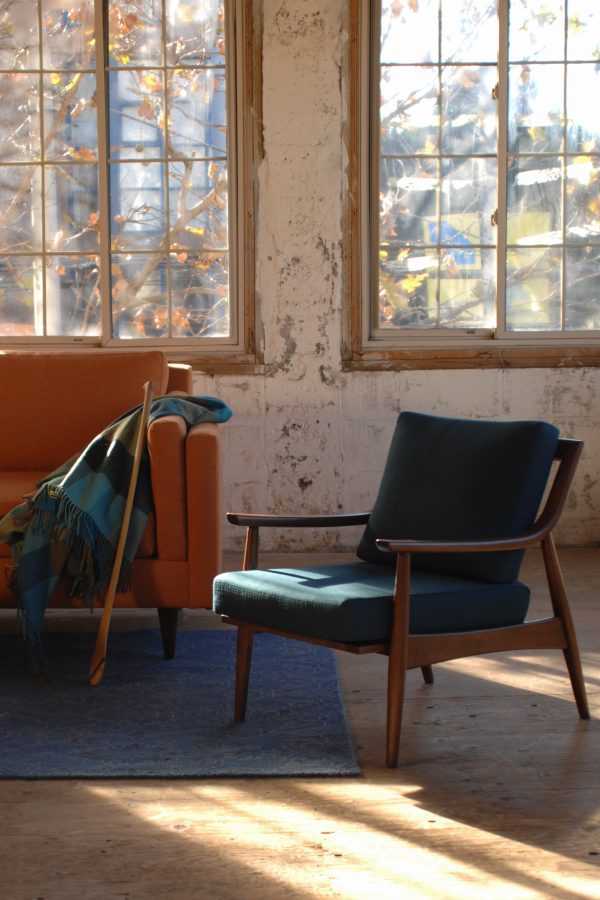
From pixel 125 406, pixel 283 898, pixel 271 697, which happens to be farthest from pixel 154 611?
pixel 283 898

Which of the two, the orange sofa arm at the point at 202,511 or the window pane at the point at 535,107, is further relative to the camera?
the window pane at the point at 535,107

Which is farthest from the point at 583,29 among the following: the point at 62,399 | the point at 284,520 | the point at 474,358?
the point at 284,520

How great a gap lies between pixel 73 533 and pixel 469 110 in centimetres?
327

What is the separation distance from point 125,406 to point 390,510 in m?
1.52

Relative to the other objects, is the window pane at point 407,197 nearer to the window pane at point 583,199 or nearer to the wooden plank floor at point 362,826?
the window pane at point 583,199

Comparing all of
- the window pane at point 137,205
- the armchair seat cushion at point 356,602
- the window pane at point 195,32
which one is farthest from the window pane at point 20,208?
the armchair seat cushion at point 356,602

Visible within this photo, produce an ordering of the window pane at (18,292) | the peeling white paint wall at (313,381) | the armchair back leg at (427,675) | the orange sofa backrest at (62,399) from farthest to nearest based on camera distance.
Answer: the window pane at (18,292) → the peeling white paint wall at (313,381) → the orange sofa backrest at (62,399) → the armchair back leg at (427,675)

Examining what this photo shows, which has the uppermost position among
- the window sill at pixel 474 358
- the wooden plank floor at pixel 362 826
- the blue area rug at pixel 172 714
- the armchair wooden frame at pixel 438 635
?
the window sill at pixel 474 358

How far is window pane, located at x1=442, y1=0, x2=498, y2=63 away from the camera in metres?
5.63

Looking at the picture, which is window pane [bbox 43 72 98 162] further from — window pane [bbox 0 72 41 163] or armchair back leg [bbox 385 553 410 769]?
armchair back leg [bbox 385 553 410 769]

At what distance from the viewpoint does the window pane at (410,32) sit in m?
5.63

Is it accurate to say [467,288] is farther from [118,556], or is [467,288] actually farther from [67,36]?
[118,556]

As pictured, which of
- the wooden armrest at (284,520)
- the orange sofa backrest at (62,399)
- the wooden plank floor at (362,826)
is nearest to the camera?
the wooden plank floor at (362,826)

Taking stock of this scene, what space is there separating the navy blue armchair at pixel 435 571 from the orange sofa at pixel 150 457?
0.41m
